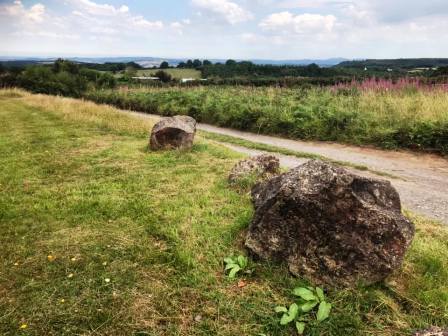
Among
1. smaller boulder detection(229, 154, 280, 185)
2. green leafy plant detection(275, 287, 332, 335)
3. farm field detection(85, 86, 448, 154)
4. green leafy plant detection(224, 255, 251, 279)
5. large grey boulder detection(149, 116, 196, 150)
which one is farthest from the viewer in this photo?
farm field detection(85, 86, 448, 154)

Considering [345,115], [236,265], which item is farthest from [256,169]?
[345,115]

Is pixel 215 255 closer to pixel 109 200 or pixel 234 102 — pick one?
pixel 109 200

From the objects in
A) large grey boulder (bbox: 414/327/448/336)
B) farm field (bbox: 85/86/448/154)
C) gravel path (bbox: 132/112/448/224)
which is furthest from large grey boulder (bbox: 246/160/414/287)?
farm field (bbox: 85/86/448/154)

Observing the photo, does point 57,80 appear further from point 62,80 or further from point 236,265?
point 236,265

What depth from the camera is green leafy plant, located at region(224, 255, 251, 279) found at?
3758mm

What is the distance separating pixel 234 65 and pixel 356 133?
43810 mm

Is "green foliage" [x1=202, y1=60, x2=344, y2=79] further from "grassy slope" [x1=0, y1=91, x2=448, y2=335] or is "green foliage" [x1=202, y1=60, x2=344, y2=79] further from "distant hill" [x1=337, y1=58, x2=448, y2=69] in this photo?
"grassy slope" [x1=0, y1=91, x2=448, y2=335]

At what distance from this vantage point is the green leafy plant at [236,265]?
3758 millimetres

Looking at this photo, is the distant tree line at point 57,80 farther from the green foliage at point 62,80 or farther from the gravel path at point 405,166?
the gravel path at point 405,166

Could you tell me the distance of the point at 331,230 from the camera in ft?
11.8

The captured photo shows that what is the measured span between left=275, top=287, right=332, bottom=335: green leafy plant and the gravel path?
3.23 meters

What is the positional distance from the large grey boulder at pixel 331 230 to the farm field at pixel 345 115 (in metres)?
7.42

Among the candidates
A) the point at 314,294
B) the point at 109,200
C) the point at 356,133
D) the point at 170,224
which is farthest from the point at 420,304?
the point at 356,133

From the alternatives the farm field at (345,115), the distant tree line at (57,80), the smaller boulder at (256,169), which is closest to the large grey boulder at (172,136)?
the smaller boulder at (256,169)
